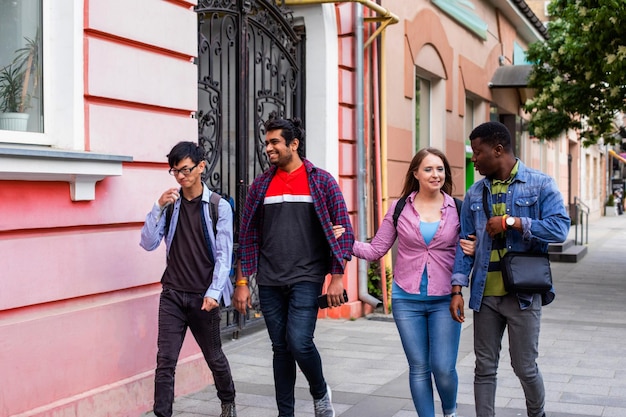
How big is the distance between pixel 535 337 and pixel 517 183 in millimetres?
828

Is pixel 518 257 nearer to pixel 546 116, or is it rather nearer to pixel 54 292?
pixel 54 292

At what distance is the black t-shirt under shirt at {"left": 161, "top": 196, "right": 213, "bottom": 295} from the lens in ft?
17.0

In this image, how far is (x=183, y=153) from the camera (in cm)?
505

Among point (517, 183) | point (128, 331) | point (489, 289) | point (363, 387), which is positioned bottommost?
point (363, 387)

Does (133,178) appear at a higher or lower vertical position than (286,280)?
higher

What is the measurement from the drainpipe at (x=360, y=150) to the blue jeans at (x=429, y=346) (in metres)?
5.14

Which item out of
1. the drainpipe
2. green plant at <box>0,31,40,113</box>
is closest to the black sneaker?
green plant at <box>0,31,40,113</box>

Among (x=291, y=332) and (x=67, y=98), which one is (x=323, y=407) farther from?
(x=67, y=98)

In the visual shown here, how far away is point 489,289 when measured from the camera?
185 inches

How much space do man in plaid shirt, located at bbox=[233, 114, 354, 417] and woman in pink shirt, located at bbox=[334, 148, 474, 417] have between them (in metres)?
0.45

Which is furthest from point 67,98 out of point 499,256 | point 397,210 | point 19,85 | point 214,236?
point 499,256

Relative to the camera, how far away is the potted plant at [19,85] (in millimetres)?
5273

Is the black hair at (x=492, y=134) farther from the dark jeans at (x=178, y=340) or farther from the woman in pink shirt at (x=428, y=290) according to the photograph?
the dark jeans at (x=178, y=340)

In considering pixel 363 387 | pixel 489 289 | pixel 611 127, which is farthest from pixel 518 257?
pixel 611 127
